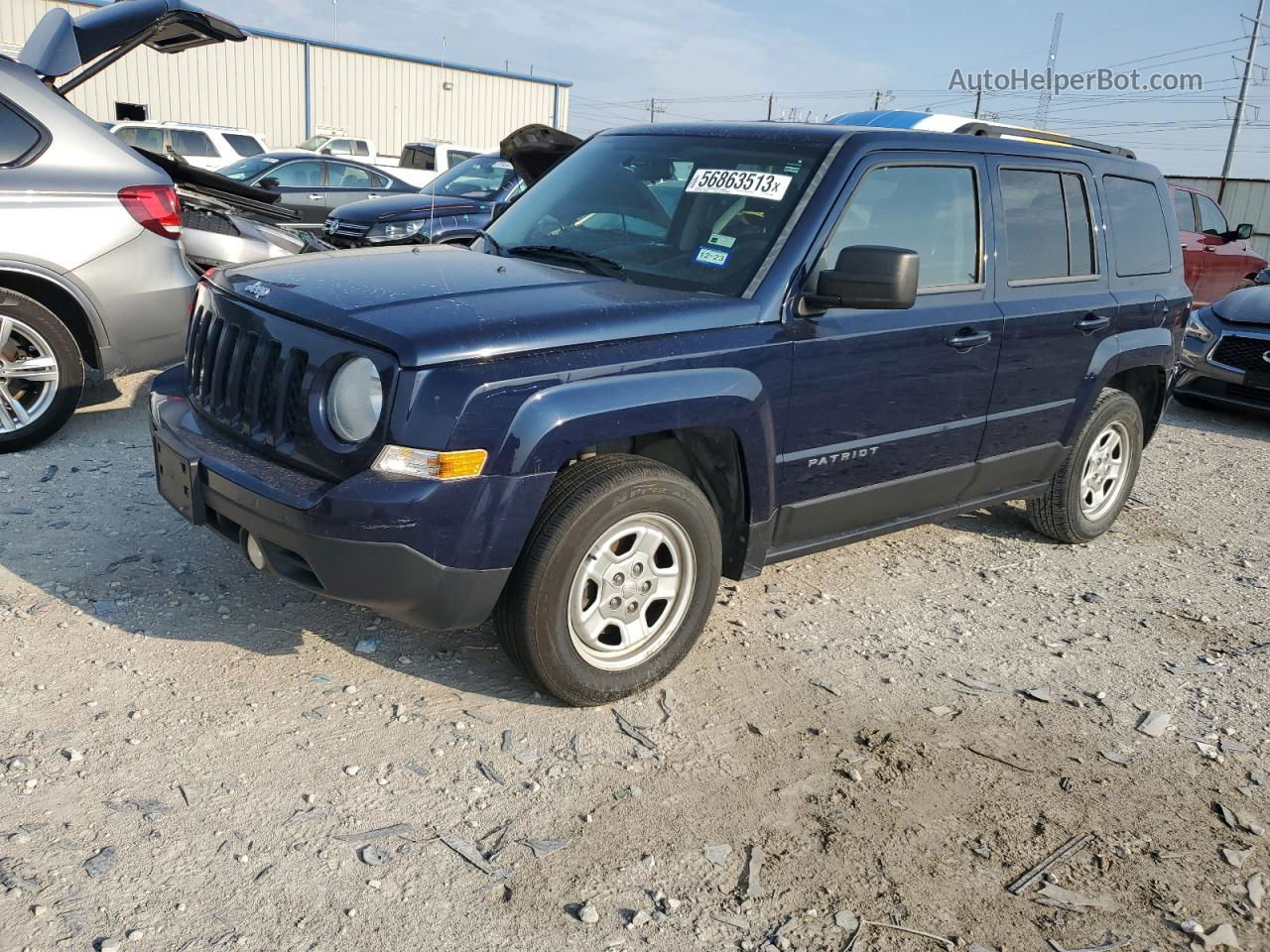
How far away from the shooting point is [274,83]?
107ft

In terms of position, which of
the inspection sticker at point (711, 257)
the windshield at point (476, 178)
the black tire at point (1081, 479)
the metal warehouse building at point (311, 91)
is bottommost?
the black tire at point (1081, 479)

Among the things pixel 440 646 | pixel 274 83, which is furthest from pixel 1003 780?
pixel 274 83

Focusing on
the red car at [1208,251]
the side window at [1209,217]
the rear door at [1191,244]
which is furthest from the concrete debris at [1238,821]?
the side window at [1209,217]

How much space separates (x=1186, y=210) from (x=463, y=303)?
12.8 meters

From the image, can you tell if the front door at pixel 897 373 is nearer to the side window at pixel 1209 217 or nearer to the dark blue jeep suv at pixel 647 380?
the dark blue jeep suv at pixel 647 380

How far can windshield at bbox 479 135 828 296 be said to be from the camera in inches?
149

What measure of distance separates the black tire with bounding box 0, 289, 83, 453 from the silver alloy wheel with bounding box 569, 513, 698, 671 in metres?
3.52

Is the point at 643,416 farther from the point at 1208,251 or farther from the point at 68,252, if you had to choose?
the point at 1208,251

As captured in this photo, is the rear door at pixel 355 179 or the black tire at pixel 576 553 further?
the rear door at pixel 355 179

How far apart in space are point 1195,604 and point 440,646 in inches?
134

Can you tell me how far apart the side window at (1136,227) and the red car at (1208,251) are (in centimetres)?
832

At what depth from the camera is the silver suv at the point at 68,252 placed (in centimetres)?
532

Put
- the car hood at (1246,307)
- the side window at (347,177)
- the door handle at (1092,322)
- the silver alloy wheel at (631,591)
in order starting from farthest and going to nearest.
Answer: the side window at (347,177), the car hood at (1246,307), the door handle at (1092,322), the silver alloy wheel at (631,591)

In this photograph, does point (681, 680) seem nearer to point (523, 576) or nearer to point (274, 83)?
point (523, 576)
